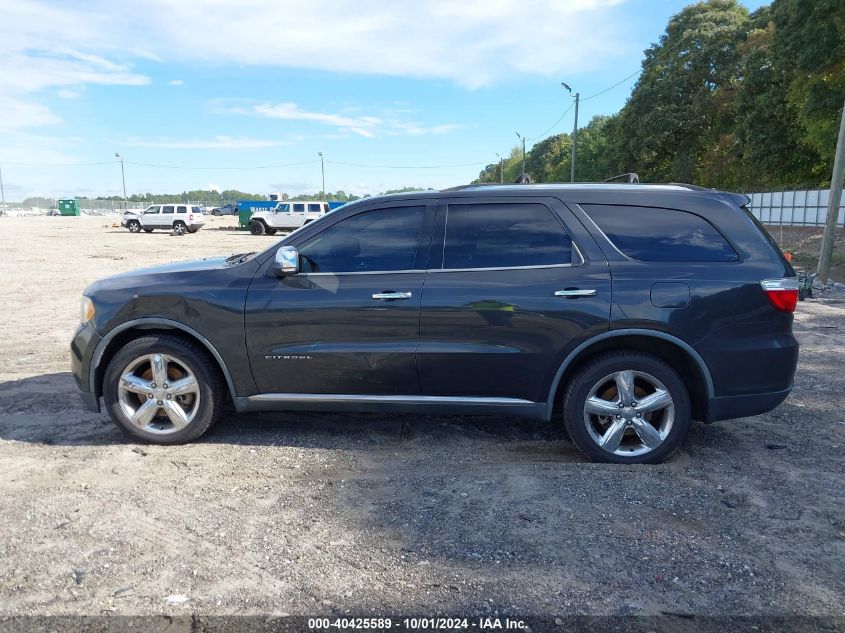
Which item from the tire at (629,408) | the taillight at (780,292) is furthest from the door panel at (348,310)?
the taillight at (780,292)

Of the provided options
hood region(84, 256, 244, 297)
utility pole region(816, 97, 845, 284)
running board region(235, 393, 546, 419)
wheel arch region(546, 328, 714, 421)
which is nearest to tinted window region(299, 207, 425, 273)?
hood region(84, 256, 244, 297)

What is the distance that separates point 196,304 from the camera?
4285mm

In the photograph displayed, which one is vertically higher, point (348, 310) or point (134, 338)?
point (348, 310)

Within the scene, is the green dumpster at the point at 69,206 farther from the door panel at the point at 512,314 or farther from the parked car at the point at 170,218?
the door panel at the point at 512,314

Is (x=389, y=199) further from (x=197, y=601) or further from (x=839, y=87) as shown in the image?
(x=839, y=87)

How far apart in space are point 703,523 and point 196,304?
3408 mm

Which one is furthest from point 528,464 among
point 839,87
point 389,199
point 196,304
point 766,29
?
point 766,29

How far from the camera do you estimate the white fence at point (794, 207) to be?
28.0 meters

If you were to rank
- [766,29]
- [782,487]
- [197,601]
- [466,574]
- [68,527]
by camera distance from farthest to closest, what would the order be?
[766,29] → [782,487] → [68,527] → [466,574] → [197,601]

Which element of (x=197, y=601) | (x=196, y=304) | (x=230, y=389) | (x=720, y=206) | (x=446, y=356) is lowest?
(x=197, y=601)

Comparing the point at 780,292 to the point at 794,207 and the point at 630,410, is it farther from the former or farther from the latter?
the point at 794,207

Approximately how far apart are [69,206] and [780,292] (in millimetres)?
91421

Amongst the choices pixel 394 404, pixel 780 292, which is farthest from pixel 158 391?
pixel 780 292

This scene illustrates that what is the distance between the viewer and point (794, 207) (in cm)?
3062
